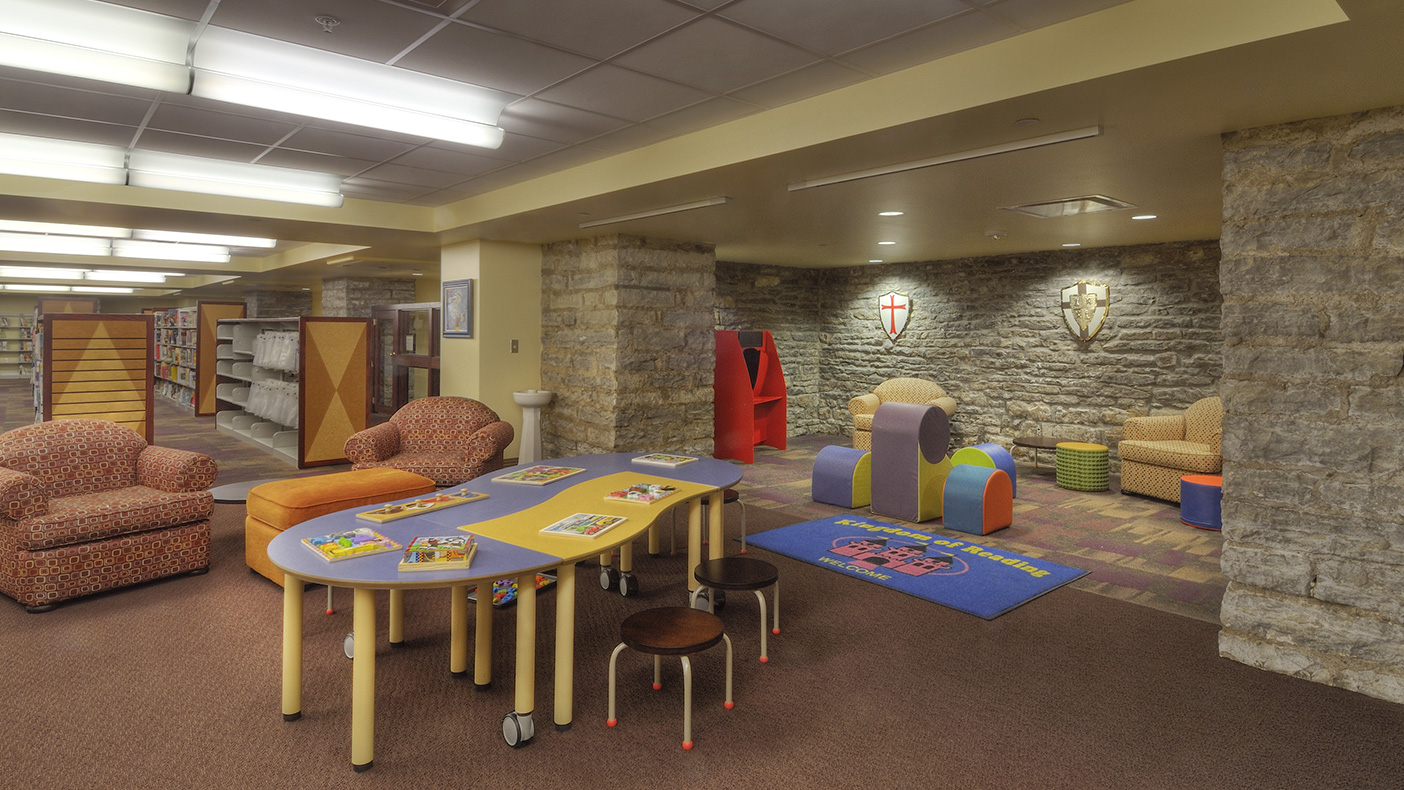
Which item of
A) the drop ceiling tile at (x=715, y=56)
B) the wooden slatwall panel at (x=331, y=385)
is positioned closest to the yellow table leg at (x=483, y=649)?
the drop ceiling tile at (x=715, y=56)

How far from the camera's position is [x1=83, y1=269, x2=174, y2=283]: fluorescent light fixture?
463 inches

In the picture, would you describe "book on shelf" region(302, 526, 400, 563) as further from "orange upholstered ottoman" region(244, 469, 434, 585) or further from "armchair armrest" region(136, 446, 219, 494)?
"armchair armrest" region(136, 446, 219, 494)

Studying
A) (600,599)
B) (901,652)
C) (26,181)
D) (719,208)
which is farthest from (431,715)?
(26,181)

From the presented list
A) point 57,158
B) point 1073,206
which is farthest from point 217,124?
point 1073,206

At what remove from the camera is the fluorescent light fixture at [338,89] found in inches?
127

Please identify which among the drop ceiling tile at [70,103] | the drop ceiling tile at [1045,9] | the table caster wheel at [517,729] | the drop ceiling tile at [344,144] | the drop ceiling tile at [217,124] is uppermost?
the drop ceiling tile at [1045,9]

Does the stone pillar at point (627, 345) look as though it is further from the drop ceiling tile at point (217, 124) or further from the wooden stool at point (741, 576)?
the wooden stool at point (741, 576)

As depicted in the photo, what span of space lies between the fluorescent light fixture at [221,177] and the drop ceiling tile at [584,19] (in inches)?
135

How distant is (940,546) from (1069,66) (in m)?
3.23

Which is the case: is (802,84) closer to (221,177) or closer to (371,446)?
(371,446)

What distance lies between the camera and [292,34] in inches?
121

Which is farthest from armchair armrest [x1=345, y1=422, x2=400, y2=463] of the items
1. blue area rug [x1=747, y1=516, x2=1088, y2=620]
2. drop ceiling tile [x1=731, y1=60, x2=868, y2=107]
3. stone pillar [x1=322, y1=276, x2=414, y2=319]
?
stone pillar [x1=322, y1=276, x2=414, y2=319]

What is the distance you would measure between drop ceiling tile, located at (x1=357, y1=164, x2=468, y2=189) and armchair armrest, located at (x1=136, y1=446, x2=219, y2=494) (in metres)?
2.31

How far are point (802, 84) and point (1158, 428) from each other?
5.49m
